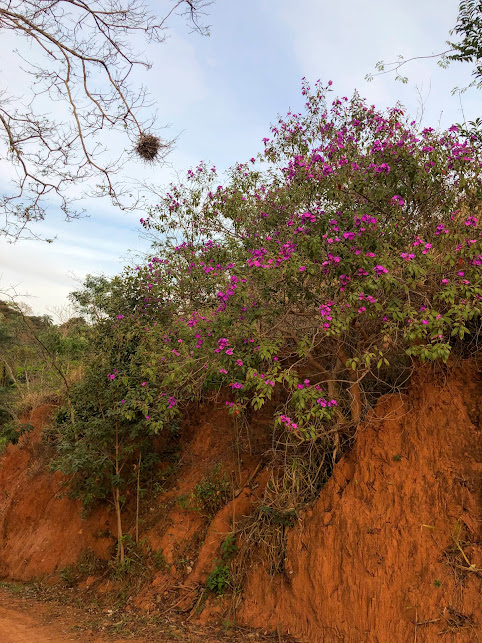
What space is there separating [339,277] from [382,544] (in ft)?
8.89

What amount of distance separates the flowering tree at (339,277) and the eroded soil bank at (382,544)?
48 cm

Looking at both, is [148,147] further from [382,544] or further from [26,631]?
[26,631]

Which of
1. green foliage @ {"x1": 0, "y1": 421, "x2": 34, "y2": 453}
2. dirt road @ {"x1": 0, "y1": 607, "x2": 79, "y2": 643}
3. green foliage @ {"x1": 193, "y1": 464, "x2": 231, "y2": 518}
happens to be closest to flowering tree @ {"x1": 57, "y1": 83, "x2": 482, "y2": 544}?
green foliage @ {"x1": 193, "y1": 464, "x2": 231, "y2": 518}

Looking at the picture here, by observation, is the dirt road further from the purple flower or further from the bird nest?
the bird nest

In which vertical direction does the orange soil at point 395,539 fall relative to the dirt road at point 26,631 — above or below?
above

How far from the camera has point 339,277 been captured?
4.66 meters

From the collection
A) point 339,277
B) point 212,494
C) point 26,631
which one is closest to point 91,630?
point 26,631

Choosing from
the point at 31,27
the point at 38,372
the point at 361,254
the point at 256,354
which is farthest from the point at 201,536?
the point at 38,372

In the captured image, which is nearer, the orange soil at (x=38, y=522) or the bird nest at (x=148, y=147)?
the bird nest at (x=148, y=147)

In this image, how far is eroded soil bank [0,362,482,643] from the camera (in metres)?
4.48

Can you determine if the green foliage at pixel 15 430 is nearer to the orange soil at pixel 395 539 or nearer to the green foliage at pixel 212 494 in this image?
the green foliage at pixel 212 494

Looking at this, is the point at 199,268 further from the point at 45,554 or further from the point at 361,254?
the point at 45,554

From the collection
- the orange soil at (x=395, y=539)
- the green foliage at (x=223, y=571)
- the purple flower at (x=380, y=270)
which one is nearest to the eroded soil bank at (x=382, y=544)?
the orange soil at (x=395, y=539)

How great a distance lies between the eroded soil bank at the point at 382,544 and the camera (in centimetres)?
448
